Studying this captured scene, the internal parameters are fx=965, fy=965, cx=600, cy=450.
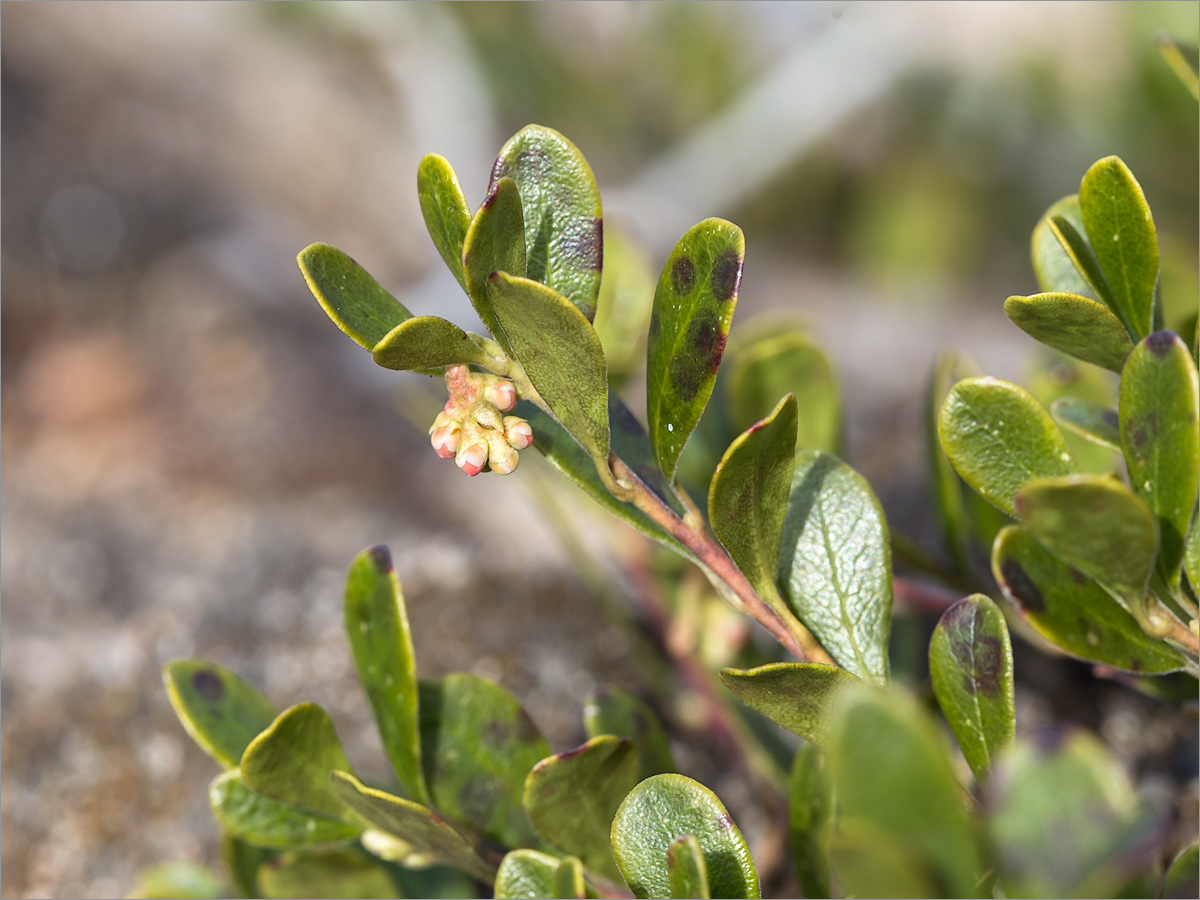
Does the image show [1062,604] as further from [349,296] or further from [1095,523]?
[349,296]

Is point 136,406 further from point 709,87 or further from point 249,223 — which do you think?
point 709,87

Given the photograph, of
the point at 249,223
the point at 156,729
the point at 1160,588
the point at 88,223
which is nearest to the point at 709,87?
the point at 249,223

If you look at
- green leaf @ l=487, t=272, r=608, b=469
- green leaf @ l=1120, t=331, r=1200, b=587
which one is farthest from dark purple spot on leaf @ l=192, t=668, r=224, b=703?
green leaf @ l=1120, t=331, r=1200, b=587

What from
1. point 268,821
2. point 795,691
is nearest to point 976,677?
point 795,691

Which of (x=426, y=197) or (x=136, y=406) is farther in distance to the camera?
(x=136, y=406)

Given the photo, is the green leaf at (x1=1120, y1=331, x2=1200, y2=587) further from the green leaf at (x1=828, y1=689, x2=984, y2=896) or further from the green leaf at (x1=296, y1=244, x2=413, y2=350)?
the green leaf at (x1=296, y1=244, x2=413, y2=350)
